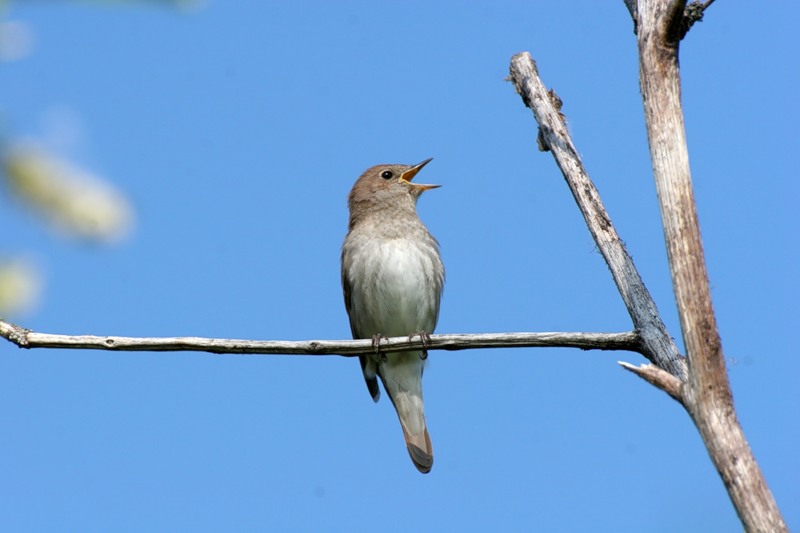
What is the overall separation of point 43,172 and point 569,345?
12.2 feet

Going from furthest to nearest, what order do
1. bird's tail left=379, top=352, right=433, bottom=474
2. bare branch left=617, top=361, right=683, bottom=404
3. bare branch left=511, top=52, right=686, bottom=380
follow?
bird's tail left=379, top=352, right=433, bottom=474 → bare branch left=511, top=52, right=686, bottom=380 → bare branch left=617, top=361, right=683, bottom=404

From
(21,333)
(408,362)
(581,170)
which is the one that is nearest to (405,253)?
(408,362)

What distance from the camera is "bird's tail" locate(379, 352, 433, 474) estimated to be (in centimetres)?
920

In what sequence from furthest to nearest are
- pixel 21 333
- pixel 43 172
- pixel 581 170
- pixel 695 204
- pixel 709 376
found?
pixel 581 170 < pixel 21 333 < pixel 695 204 < pixel 709 376 < pixel 43 172

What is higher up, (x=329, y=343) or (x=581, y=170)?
(x=581, y=170)

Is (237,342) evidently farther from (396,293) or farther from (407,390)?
(407,390)

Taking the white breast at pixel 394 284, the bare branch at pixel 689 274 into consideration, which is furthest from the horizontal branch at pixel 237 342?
the white breast at pixel 394 284

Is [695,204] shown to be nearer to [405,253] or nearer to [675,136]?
[675,136]

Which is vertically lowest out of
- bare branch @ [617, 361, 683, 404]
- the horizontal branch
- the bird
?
bare branch @ [617, 361, 683, 404]

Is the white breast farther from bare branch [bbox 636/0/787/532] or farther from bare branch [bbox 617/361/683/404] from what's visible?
bare branch [bbox 617/361/683/404]

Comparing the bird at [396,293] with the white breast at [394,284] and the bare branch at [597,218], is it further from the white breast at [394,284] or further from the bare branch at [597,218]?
the bare branch at [597,218]

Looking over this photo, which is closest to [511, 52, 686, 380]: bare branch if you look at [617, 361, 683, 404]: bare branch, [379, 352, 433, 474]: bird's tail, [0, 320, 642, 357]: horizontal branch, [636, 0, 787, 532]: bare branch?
[0, 320, 642, 357]: horizontal branch

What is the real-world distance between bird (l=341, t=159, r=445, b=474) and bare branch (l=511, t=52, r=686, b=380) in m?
2.79

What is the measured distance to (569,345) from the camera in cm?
508
